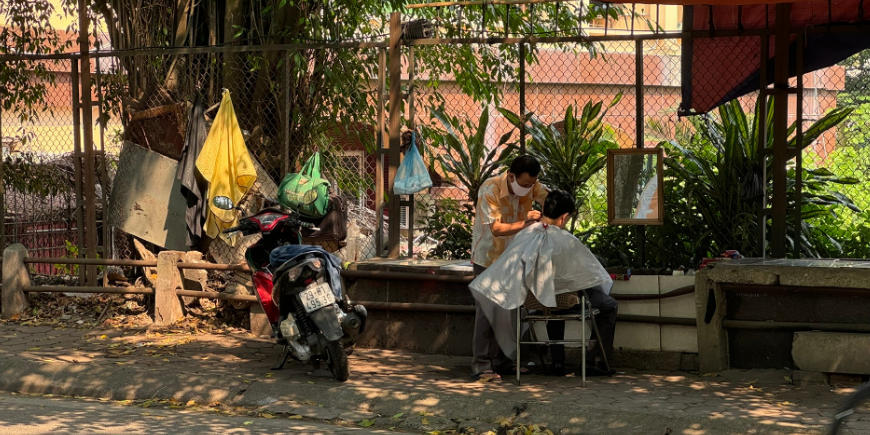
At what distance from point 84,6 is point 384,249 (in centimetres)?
394

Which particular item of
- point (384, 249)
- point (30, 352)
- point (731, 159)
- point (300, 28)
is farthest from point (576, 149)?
point (30, 352)

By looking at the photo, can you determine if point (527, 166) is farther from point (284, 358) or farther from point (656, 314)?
point (284, 358)

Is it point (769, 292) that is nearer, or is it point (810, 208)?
point (769, 292)

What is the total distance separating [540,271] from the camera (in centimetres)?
638

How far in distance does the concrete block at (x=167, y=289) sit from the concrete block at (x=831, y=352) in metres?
5.16

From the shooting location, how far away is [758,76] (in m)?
7.43

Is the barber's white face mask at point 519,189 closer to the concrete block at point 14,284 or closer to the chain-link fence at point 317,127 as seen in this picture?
the chain-link fence at point 317,127

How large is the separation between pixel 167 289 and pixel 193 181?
99 cm

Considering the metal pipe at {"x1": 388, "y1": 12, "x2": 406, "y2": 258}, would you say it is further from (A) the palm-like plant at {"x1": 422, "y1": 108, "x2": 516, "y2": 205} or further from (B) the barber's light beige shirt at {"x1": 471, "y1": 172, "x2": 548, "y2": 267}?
(B) the barber's light beige shirt at {"x1": 471, "y1": 172, "x2": 548, "y2": 267}

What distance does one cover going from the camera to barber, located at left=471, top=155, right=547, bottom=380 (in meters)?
6.69

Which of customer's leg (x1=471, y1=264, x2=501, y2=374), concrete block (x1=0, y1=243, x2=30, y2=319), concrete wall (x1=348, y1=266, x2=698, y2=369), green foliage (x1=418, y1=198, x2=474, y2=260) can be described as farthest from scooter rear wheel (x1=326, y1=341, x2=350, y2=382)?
concrete block (x1=0, y1=243, x2=30, y2=319)

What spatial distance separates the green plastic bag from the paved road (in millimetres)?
2178

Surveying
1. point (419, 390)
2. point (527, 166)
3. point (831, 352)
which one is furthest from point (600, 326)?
point (831, 352)

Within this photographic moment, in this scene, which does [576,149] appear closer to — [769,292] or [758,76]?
[758,76]
